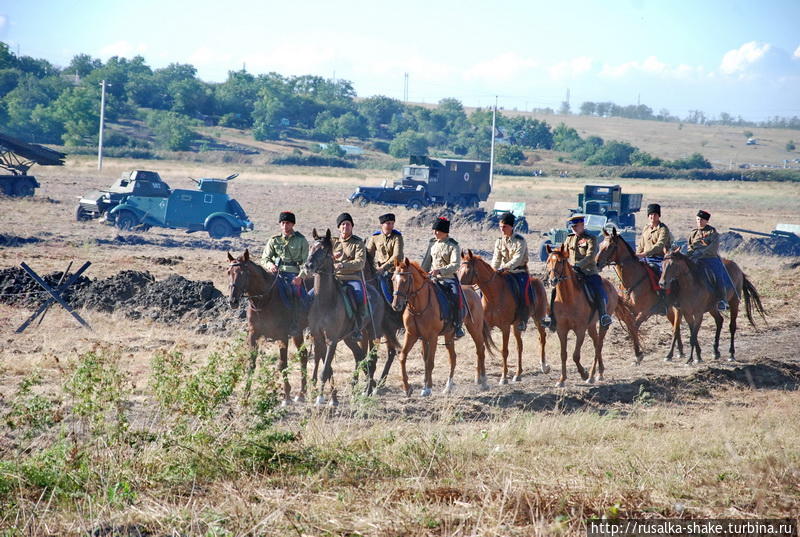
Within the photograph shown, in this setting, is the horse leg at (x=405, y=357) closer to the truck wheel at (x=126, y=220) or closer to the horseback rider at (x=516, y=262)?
the horseback rider at (x=516, y=262)

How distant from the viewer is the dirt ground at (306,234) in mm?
12336

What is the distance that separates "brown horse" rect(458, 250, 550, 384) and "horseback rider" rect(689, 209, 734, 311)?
3504mm

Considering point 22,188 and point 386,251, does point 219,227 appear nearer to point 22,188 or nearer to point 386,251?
point 22,188

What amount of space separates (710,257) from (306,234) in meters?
19.5

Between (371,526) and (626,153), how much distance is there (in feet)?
293

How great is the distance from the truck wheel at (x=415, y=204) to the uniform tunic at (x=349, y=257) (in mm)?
30457

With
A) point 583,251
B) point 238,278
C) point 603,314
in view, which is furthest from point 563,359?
point 238,278

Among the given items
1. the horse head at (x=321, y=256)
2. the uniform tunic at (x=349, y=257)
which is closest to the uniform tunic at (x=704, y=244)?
the uniform tunic at (x=349, y=257)

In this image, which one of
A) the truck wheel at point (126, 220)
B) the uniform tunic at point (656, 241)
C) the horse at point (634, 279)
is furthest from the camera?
the truck wheel at point (126, 220)

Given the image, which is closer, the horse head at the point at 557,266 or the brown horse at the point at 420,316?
the brown horse at the point at 420,316

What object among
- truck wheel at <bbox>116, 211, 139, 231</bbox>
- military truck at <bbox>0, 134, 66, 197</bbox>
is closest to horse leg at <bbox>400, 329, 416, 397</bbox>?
truck wheel at <bbox>116, 211, 139, 231</bbox>

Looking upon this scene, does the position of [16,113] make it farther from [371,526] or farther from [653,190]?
[371,526]

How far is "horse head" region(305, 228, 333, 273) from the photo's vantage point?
10314mm

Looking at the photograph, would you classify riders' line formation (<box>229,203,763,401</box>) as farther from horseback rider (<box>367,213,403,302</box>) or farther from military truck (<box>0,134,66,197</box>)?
military truck (<box>0,134,66,197</box>)
